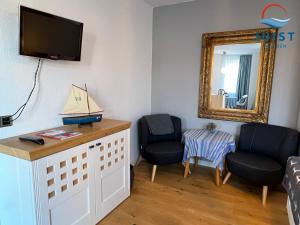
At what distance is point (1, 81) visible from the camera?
1.57 metres

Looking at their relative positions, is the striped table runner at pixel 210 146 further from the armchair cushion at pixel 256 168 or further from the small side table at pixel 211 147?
the armchair cushion at pixel 256 168

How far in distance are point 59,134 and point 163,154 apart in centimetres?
139

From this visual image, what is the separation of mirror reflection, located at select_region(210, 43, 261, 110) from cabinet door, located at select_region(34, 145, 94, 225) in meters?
2.12

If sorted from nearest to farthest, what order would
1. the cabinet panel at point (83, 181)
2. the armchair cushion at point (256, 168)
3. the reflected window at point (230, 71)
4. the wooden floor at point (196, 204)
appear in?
the cabinet panel at point (83, 181), the wooden floor at point (196, 204), the armchair cushion at point (256, 168), the reflected window at point (230, 71)

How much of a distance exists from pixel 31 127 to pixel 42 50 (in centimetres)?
67

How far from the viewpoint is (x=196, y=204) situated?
2322 mm

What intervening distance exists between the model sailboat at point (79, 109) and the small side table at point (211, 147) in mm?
1293

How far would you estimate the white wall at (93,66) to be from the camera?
1.62 m

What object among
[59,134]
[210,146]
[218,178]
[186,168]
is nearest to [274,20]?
[210,146]

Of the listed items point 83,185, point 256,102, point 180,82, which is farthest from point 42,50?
point 256,102

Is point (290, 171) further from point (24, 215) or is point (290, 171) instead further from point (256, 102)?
point (24, 215)

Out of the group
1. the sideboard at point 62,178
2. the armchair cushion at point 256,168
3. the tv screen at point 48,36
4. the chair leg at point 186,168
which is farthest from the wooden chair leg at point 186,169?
the tv screen at point 48,36

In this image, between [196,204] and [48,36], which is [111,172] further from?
[48,36]

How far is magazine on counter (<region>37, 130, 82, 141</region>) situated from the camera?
1.66m
